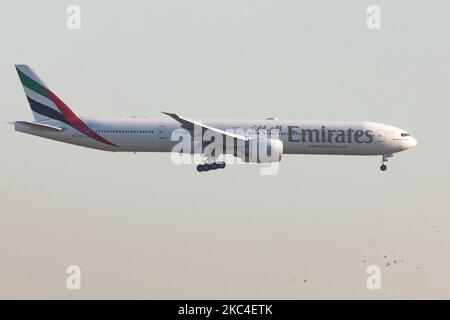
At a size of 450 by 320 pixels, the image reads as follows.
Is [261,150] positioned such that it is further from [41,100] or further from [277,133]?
[41,100]

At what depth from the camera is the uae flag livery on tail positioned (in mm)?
77375

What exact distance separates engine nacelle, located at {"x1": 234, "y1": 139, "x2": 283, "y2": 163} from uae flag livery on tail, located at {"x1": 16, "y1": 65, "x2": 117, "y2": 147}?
29.3ft

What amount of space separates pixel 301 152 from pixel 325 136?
76.3 inches

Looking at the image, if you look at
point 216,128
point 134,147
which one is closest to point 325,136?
point 216,128

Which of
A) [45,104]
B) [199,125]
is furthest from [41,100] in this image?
[199,125]

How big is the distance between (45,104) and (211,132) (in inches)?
470

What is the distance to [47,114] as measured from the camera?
259 ft

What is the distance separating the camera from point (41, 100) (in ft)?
260

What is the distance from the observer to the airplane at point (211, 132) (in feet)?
249

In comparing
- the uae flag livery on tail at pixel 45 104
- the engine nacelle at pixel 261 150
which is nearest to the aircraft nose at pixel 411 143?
the engine nacelle at pixel 261 150

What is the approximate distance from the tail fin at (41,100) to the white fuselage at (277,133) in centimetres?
63

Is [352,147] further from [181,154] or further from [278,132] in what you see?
[181,154]

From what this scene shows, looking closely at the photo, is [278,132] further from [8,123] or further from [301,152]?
[8,123]

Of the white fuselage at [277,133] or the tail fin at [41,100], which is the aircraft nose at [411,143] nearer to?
the white fuselage at [277,133]
